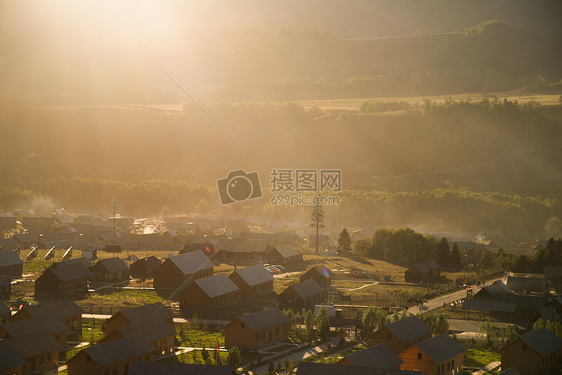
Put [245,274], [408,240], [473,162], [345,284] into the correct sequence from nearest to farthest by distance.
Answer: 1. [245,274]
2. [345,284]
3. [408,240]
4. [473,162]

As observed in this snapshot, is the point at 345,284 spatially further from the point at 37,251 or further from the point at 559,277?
the point at 37,251

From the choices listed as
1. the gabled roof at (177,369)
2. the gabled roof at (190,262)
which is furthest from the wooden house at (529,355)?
the gabled roof at (190,262)

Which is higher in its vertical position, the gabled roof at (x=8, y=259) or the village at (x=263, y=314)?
the gabled roof at (x=8, y=259)

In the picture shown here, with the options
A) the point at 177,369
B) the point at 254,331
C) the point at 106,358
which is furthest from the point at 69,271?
the point at 177,369

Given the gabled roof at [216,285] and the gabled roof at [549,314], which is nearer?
the gabled roof at [549,314]

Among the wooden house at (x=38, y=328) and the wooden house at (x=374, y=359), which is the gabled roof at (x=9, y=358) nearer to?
the wooden house at (x=38, y=328)

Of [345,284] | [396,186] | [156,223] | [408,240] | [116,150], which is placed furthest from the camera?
[116,150]

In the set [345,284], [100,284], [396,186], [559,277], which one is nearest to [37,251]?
[100,284]
